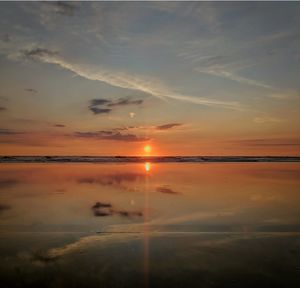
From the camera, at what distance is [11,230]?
33.9 feet

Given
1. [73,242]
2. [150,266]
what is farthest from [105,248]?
[150,266]

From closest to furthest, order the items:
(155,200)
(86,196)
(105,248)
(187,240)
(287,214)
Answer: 1. (105,248)
2. (187,240)
3. (287,214)
4. (155,200)
5. (86,196)

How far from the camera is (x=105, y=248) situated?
8.68 metres

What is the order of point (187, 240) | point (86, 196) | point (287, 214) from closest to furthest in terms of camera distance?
point (187, 240) < point (287, 214) < point (86, 196)

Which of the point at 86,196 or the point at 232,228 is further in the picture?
the point at 86,196

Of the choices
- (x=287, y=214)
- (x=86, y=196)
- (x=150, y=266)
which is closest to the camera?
(x=150, y=266)

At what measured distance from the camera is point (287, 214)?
12508 mm

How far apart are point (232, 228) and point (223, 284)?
14.2 feet

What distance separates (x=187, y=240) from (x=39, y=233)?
4.29 metres

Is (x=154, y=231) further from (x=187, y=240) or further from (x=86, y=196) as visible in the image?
(x=86, y=196)

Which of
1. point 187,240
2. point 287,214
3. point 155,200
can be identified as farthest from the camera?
point 155,200

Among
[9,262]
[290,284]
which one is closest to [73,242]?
[9,262]

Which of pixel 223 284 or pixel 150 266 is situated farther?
pixel 150 266

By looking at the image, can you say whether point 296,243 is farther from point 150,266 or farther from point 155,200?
point 155,200
